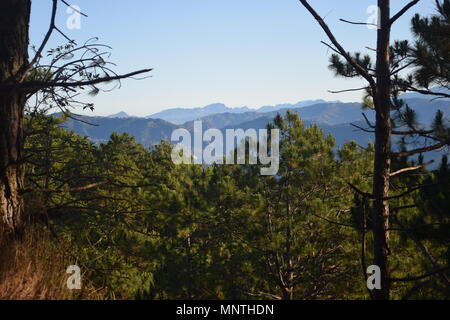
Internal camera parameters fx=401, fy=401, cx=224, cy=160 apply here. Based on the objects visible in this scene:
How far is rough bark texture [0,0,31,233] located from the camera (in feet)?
10.5

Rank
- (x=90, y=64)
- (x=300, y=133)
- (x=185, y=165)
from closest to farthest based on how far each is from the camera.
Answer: (x=90, y=64), (x=300, y=133), (x=185, y=165)

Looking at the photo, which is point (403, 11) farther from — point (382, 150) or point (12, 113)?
point (12, 113)

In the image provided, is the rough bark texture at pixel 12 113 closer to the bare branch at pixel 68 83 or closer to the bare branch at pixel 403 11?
the bare branch at pixel 68 83

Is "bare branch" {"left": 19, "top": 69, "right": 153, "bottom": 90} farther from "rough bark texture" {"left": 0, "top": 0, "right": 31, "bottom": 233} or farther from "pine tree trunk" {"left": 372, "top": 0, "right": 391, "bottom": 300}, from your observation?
"pine tree trunk" {"left": 372, "top": 0, "right": 391, "bottom": 300}

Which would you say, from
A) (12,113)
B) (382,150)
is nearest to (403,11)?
(382,150)

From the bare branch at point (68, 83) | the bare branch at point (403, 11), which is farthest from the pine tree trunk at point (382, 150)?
the bare branch at point (68, 83)

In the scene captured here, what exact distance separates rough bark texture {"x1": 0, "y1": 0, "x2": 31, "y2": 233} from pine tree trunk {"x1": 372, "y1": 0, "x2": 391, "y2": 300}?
116 inches

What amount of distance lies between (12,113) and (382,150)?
10.2ft

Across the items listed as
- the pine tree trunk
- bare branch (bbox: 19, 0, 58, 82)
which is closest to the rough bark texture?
bare branch (bbox: 19, 0, 58, 82)

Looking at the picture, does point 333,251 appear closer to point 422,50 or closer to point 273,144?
point 273,144

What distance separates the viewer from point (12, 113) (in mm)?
3283
